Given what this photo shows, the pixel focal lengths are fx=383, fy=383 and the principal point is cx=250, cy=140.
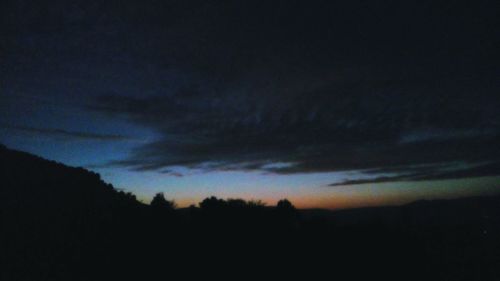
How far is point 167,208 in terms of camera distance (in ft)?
108

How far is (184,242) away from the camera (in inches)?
998

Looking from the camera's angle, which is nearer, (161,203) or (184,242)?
(184,242)

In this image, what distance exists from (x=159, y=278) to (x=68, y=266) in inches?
208

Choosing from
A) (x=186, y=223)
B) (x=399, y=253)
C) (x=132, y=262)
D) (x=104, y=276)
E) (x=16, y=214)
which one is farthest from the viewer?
(x=399, y=253)

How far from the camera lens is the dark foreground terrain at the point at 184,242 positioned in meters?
22.5

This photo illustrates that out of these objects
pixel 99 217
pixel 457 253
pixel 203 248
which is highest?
pixel 99 217

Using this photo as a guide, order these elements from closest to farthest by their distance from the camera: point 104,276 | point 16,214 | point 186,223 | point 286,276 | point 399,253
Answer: point 104,276 < point 286,276 < point 16,214 < point 186,223 < point 399,253

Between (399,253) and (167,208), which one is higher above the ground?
(167,208)

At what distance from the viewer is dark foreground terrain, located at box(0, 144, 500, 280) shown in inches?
886

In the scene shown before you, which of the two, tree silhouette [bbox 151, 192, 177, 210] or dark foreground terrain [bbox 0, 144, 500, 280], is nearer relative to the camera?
dark foreground terrain [bbox 0, 144, 500, 280]

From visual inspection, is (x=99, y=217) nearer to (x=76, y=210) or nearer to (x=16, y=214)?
(x=76, y=210)

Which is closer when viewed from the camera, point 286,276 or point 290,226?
point 286,276

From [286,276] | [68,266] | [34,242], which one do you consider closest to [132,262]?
[68,266]

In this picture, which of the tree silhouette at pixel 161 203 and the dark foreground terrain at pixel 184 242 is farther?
the tree silhouette at pixel 161 203
